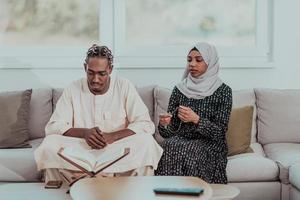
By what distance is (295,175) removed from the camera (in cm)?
336

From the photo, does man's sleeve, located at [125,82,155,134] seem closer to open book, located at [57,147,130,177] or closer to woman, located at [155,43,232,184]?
woman, located at [155,43,232,184]

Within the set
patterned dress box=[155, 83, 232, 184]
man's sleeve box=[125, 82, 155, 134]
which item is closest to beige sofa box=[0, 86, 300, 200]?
patterned dress box=[155, 83, 232, 184]

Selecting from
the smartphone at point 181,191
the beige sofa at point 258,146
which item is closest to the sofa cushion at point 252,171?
the beige sofa at point 258,146

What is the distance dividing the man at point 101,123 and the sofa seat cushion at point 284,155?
82cm

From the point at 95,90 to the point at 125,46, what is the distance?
1.13 m

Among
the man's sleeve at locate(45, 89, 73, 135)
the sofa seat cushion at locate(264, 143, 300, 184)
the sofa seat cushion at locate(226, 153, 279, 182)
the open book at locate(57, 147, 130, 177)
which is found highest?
the man's sleeve at locate(45, 89, 73, 135)

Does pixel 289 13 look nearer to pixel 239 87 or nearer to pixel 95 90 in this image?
pixel 239 87

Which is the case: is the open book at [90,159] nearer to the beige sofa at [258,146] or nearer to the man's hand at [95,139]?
the man's hand at [95,139]

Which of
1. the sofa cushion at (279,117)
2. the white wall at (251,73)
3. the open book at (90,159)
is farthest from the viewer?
the white wall at (251,73)

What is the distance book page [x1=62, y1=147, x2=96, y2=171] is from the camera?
304 cm

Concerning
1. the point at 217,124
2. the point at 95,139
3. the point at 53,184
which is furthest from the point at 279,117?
the point at 53,184

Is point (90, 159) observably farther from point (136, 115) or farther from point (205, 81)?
point (205, 81)

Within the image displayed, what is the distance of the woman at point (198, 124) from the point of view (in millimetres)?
3504

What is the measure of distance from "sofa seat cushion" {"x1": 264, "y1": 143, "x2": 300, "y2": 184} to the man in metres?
0.82
